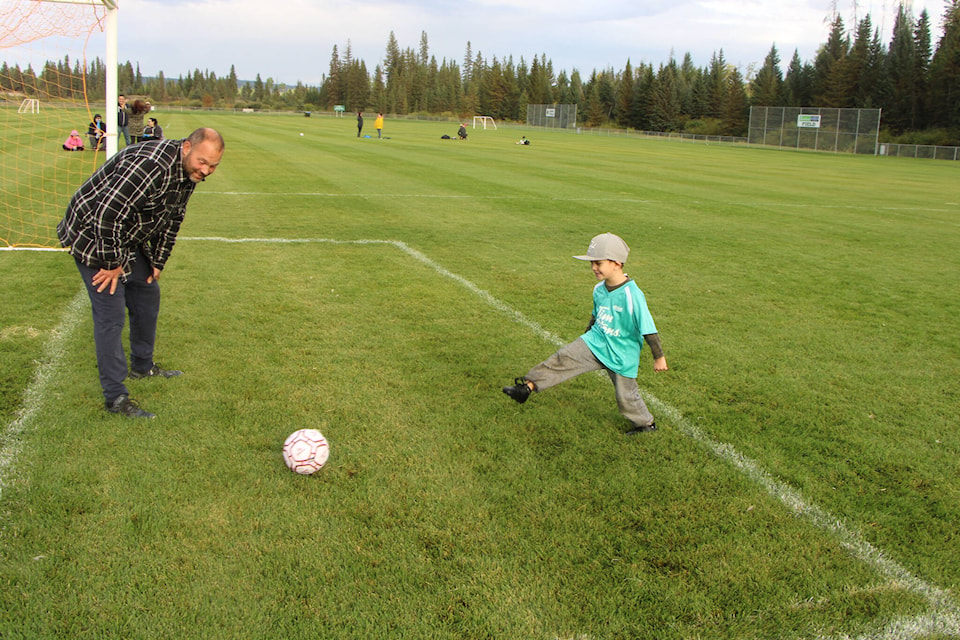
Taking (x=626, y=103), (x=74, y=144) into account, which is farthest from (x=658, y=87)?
(x=74, y=144)

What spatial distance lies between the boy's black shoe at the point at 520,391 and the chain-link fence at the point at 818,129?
188 ft

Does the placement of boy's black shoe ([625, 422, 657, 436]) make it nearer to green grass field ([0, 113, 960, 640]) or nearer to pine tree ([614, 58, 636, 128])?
green grass field ([0, 113, 960, 640])

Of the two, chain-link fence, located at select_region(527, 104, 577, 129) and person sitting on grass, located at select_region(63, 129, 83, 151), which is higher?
chain-link fence, located at select_region(527, 104, 577, 129)

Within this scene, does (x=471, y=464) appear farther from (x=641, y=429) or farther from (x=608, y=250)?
(x=608, y=250)

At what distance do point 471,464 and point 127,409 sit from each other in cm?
224

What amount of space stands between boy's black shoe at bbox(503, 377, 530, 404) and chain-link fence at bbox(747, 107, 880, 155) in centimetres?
5730

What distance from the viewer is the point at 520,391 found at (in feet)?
15.4

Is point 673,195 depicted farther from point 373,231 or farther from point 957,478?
point 957,478

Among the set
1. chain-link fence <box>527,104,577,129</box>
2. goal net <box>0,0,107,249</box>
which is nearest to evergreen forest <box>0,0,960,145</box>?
goal net <box>0,0,107,249</box>

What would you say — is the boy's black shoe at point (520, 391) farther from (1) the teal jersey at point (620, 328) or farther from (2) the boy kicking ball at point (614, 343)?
(1) the teal jersey at point (620, 328)

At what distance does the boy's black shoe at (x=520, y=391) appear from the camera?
15.4 feet

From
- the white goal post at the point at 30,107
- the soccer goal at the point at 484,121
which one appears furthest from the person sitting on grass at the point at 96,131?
the soccer goal at the point at 484,121

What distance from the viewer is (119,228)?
4.15 meters

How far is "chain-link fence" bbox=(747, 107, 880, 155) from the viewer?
53250mm
